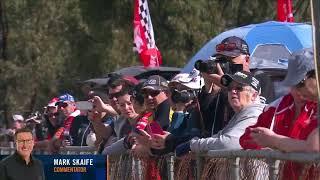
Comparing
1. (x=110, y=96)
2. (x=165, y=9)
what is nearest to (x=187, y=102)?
(x=110, y=96)

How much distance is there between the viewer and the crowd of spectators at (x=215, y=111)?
645 centimetres

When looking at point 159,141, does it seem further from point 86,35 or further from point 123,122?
point 86,35

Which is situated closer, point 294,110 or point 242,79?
point 294,110

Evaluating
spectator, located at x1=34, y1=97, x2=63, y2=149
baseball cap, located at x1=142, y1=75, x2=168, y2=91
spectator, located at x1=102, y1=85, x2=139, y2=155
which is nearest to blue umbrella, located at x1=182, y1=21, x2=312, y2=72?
spectator, located at x1=34, y1=97, x2=63, y2=149

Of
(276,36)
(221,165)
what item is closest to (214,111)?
(221,165)

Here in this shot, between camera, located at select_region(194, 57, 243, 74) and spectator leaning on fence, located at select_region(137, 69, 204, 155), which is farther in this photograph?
spectator leaning on fence, located at select_region(137, 69, 204, 155)

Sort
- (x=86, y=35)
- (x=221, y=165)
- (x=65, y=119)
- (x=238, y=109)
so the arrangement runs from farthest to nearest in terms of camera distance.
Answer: (x=86, y=35) → (x=65, y=119) → (x=238, y=109) → (x=221, y=165)

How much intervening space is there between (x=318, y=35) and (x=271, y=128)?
209cm

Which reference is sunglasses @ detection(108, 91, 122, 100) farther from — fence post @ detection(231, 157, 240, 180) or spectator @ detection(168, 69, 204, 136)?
fence post @ detection(231, 157, 240, 180)

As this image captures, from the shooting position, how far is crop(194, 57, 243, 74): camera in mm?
8812

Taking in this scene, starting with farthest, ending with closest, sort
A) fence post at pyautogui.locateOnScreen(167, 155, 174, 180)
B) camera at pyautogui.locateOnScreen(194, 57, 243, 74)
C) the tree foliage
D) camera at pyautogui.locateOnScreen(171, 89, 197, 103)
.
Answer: the tree foliage
camera at pyautogui.locateOnScreen(171, 89, 197, 103)
fence post at pyautogui.locateOnScreen(167, 155, 174, 180)
camera at pyautogui.locateOnScreen(194, 57, 243, 74)

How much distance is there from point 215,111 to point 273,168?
2.52 m

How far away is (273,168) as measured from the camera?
6.47m

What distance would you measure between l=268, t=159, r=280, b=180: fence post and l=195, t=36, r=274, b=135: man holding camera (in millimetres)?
2176
